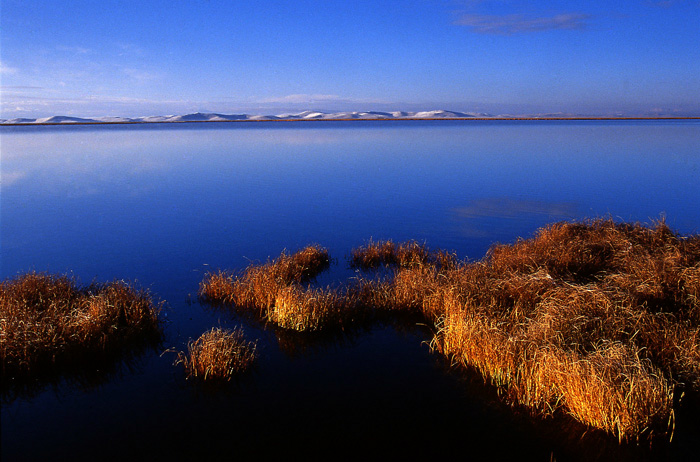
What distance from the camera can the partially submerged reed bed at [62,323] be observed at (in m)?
7.39

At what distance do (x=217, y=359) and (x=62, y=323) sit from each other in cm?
283

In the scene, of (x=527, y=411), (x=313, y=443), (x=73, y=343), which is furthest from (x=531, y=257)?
(x=73, y=343)

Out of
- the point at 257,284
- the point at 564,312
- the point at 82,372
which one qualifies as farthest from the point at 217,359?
the point at 564,312

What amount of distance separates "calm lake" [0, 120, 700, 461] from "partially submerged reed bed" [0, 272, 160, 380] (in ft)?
1.40

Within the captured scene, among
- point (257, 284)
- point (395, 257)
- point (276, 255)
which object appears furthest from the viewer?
point (276, 255)

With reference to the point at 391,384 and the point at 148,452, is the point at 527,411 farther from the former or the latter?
the point at 148,452

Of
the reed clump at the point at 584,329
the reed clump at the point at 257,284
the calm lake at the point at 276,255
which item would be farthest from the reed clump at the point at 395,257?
the reed clump at the point at 584,329

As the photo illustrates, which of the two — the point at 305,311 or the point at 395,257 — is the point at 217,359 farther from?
the point at 395,257

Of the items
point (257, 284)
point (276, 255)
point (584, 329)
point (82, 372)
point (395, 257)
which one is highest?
point (584, 329)

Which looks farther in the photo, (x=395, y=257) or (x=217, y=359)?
(x=395, y=257)

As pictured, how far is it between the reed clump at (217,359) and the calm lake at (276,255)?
0.21 metres

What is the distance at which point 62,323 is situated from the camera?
313 inches

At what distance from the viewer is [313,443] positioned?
6.29m

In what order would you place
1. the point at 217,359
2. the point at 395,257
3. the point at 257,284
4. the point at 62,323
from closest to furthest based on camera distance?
the point at 217,359 → the point at 62,323 → the point at 257,284 → the point at 395,257
